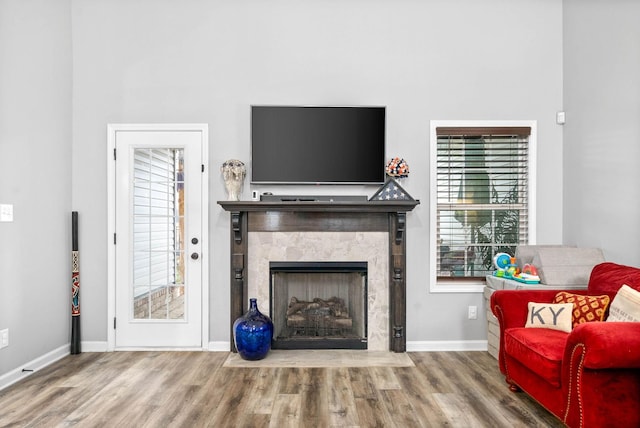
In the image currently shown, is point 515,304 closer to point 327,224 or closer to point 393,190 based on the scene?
point 393,190

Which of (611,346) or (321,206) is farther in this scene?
(321,206)

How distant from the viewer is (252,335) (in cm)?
347

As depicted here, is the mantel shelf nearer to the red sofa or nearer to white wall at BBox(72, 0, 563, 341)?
white wall at BBox(72, 0, 563, 341)

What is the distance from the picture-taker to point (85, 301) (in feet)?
12.6

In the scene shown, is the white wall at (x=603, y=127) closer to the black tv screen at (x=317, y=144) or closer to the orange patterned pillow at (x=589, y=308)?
the orange patterned pillow at (x=589, y=308)

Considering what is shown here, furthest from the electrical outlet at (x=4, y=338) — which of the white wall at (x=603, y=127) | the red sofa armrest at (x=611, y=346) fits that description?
the white wall at (x=603, y=127)

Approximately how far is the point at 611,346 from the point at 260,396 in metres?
2.10

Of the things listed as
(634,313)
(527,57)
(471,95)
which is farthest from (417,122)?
(634,313)

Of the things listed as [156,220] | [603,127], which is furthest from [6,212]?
[603,127]

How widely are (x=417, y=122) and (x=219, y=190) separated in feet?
→ 6.50

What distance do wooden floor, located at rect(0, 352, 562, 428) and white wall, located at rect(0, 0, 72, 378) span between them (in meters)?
0.44

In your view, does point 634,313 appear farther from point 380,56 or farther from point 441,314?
point 380,56

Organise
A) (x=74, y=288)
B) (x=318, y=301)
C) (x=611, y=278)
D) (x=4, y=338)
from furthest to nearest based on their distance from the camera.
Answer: (x=318, y=301), (x=74, y=288), (x=4, y=338), (x=611, y=278)

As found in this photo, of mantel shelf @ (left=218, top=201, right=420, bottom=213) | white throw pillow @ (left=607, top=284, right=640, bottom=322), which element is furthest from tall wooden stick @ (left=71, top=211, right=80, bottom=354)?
white throw pillow @ (left=607, top=284, right=640, bottom=322)
